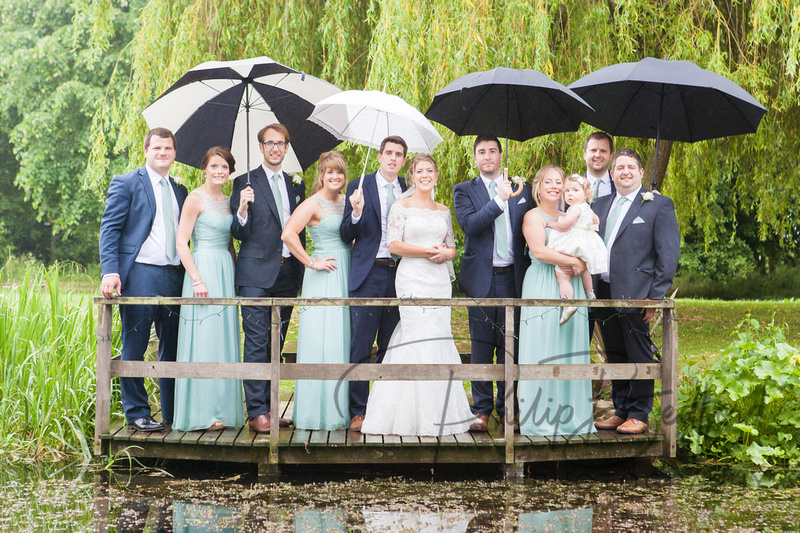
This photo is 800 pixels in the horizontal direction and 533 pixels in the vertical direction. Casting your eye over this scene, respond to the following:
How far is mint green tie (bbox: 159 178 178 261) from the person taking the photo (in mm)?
4824

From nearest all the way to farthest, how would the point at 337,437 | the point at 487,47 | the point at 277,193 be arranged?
the point at 337,437, the point at 277,193, the point at 487,47

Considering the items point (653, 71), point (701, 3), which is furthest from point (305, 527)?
point (701, 3)

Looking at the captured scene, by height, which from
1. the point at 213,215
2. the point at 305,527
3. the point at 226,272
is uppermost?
the point at 213,215

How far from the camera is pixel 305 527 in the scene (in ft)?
12.0

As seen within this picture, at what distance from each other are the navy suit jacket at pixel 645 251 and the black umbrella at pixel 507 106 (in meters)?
0.76

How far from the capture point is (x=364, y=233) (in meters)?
4.84

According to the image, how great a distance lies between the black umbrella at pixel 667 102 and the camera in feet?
16.0

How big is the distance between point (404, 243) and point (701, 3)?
203 inches

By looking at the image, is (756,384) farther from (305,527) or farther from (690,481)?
(305,527)

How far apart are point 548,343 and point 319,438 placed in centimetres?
152

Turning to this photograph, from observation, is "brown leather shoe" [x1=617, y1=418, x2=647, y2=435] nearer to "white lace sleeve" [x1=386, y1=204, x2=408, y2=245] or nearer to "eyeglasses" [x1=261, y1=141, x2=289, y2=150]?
"white lace sleeve" [x1=386, y1=204, x2=408, y2=245]

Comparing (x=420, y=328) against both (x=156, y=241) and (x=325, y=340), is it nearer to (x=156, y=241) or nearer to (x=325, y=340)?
(x=325, y=340)

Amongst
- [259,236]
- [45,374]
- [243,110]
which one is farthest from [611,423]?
[45,374]

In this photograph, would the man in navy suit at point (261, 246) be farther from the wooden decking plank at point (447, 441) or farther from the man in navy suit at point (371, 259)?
the wooden decking plank at point (447, 441)
